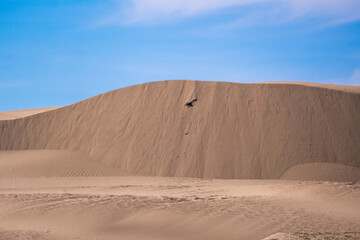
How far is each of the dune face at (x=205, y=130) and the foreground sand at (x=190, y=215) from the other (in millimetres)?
7443

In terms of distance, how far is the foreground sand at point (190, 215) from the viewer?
8578 mm

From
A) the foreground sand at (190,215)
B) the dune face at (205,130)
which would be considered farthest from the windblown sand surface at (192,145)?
the foreground sand at (190,215)

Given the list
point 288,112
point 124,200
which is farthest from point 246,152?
point 124,200

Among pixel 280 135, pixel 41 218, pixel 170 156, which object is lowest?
pixel 41 218

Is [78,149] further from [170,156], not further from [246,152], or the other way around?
[246,152]

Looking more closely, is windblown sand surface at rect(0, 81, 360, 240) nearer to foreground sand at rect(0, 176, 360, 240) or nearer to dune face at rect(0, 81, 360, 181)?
dune face at rect(0, 81, 360, 181)

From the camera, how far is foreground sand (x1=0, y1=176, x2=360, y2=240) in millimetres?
8578

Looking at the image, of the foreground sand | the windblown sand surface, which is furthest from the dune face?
the foreground sand

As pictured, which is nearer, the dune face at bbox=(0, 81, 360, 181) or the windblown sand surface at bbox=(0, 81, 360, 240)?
the windblown sand surface at bbox=(0, 81, 360, 240)

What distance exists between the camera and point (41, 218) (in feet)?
31.7

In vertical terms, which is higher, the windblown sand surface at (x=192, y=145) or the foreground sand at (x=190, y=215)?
the windblown sand surface at (x=192, y=145)

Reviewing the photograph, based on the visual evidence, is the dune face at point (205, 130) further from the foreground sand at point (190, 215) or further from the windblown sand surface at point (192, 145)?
the foreground sand at point (190, 215)

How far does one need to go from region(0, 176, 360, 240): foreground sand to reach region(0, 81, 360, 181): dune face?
293 inches

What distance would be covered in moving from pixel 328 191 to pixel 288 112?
10.5 m
